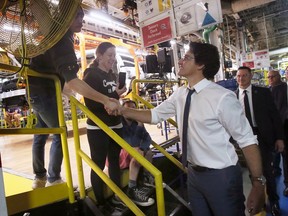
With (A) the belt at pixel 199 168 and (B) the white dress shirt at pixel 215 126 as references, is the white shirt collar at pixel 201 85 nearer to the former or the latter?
(B) the white dress shirt at pixel 215 126

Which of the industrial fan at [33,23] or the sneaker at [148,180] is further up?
the industrial fan at [33,23]

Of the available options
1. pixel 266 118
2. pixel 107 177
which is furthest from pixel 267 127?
pixel 107 177

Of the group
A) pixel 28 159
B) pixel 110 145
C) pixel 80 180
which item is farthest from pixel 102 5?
pixel 80 180

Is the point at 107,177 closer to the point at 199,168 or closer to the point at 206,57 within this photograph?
the point at 199,168

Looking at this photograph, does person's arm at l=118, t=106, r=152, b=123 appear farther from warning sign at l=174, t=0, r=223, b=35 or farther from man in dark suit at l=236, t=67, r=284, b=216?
warning sign at l=174, t=0, r=223, b=35

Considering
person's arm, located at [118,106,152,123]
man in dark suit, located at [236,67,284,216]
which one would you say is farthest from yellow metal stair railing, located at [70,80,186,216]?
man in dark suit, located at [236,67,284,216]

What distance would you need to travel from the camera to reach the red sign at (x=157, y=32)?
3.97 meters

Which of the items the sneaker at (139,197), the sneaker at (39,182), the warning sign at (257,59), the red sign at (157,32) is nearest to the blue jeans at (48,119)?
the sneaker at (39,182)

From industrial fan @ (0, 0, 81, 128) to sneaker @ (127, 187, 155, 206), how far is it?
64.7 inches

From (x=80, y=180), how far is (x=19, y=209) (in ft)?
1.64

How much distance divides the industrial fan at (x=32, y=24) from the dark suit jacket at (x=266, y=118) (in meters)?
2.39

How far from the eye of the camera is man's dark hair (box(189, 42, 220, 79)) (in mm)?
1736

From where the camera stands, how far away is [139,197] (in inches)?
99.4

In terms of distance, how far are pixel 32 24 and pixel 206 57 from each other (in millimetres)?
1167
